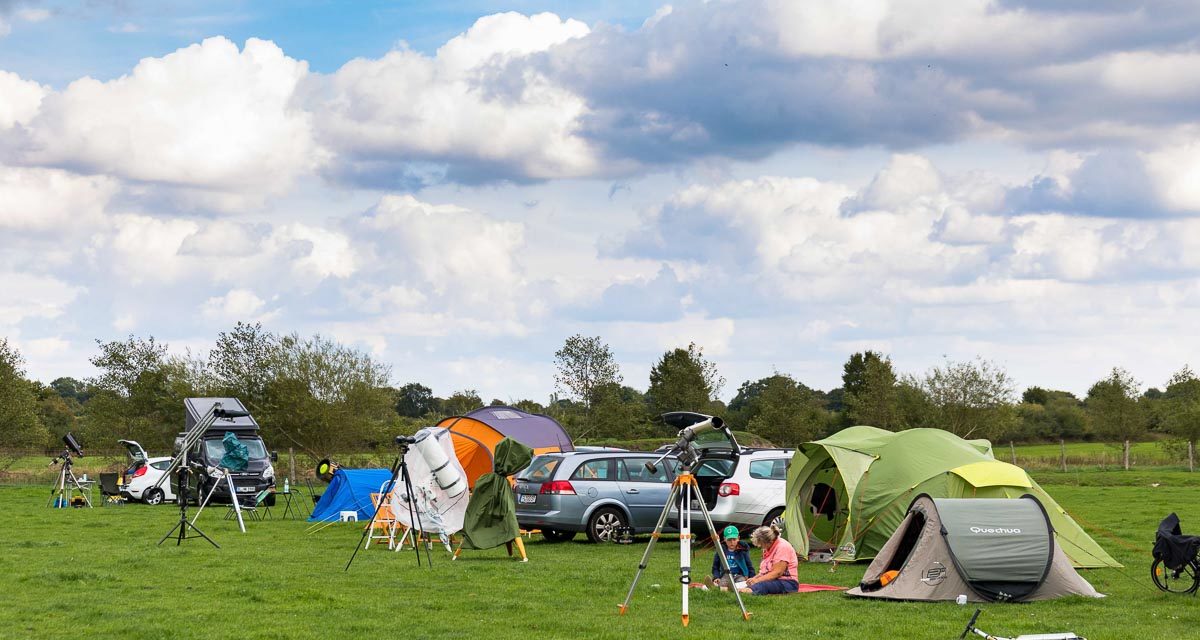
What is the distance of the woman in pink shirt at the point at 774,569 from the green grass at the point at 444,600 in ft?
1.11

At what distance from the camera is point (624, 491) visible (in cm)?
2045

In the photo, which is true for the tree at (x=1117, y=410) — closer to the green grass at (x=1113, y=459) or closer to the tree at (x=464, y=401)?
the green grass at (x=1113, y=459)

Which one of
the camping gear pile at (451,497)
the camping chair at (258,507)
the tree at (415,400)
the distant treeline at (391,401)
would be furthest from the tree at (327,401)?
the tree at (415,400)

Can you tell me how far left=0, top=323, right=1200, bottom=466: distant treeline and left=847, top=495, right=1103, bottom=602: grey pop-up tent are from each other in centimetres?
3536

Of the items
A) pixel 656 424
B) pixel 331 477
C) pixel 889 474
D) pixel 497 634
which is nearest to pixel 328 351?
pixel 656 424

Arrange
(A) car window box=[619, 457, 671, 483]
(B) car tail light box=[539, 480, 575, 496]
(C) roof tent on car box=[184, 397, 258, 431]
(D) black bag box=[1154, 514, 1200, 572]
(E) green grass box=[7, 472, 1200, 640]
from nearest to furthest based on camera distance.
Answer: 1. (E) green grass box=[7, 472, 1200, 640]
2. (D) black bag box=[1154, 514, 1200, 572]
3. (B) car tail light box=[539, 480, 575, 496]
4. (A) car window box=[619, 457, 671, 483]
5. (C) roof tent on car box=[184, 397, 258, 431]

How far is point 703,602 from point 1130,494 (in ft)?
84.3

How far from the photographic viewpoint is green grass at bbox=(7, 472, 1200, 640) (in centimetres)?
1109

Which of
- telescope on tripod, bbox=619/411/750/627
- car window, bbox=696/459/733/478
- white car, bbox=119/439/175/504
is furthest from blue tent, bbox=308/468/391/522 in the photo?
telescope on tripod, bbox=619/411/750/627

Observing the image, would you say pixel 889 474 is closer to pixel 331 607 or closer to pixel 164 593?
pixel 331 607

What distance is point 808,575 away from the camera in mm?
16094

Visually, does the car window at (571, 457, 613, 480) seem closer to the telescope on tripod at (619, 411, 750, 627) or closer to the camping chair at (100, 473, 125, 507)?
the telescope on tripod at (619, 411, 750, 627)

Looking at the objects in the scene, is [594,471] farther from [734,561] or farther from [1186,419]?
[1186,419]

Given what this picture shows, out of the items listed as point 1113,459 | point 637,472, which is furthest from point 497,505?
point 1113,459
